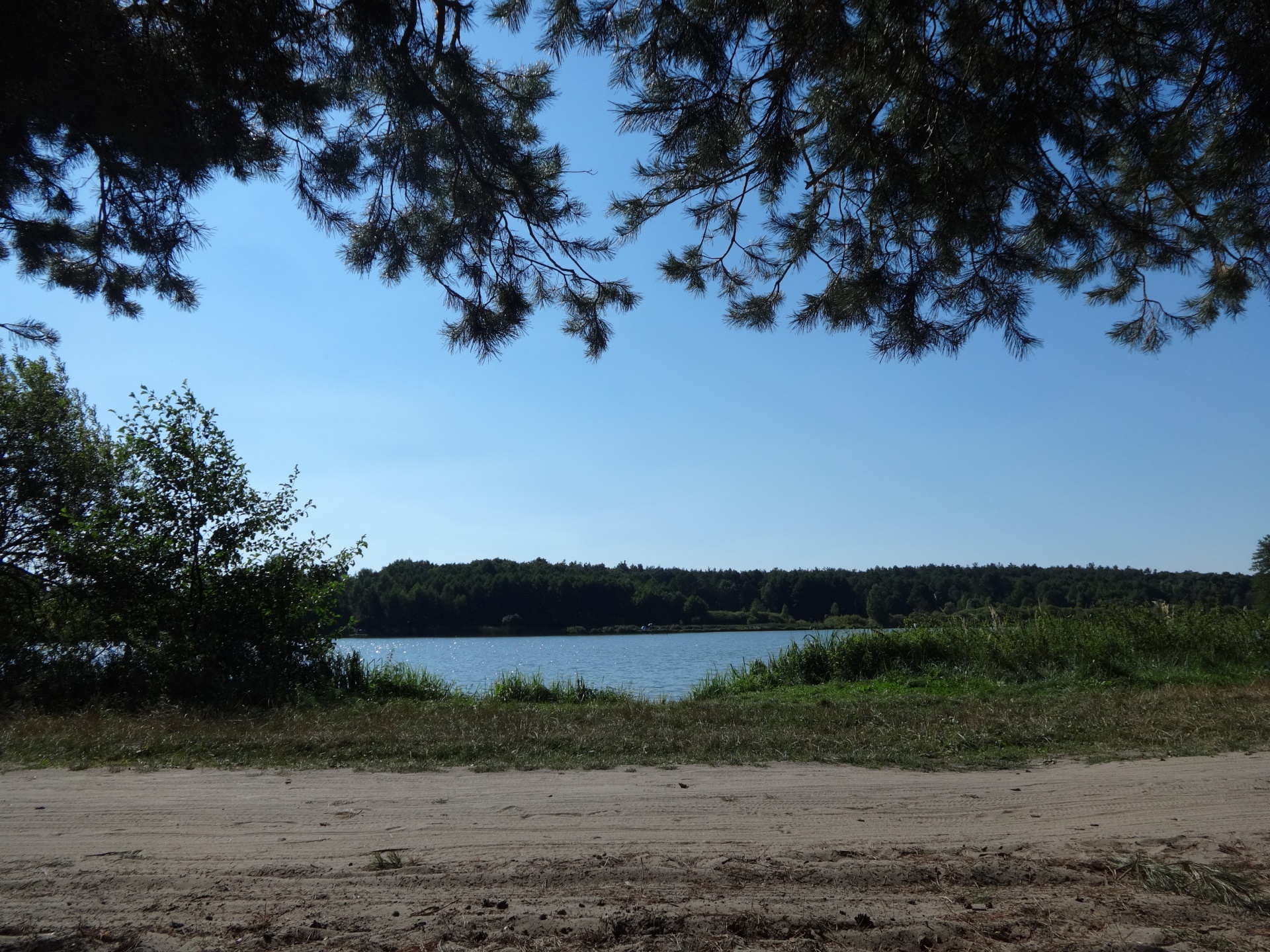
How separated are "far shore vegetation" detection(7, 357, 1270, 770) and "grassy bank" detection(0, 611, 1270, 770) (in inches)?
2.0

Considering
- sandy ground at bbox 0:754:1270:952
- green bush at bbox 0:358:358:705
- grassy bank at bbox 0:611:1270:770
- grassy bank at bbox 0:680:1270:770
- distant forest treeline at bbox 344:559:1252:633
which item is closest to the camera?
sandy ground at bbox 0:754:1270:952

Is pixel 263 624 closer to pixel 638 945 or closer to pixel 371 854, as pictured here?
pixel 371 854

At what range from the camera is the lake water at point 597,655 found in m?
17.1

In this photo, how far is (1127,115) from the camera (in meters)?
5.30

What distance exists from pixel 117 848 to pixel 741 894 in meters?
3.66

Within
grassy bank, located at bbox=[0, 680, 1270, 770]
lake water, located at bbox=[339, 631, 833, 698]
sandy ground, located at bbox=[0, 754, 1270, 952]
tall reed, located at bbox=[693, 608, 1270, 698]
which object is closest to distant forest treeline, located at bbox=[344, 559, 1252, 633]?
lake water, located at bbox=[339, 631, 833, 698]

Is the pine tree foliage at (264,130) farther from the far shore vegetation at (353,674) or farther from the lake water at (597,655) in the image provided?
the lake water at (597,655)

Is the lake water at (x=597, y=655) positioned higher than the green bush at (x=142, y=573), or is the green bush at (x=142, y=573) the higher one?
the green bush at (x=142, y=573)

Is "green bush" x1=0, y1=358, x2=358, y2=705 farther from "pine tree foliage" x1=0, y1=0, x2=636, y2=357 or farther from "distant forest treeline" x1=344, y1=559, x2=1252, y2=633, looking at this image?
"distant forest treeline" x1=344, y1=559, x2=1252, y2=633

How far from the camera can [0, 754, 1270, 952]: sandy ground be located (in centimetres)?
350

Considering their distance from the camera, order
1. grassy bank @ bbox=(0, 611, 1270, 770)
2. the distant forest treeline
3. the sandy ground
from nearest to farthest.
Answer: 1. the sandy ground
2. grassy bank @ bbox=(0, 611, 1270, 770)
3. the distant forest treeline

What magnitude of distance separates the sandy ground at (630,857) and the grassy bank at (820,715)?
81cm

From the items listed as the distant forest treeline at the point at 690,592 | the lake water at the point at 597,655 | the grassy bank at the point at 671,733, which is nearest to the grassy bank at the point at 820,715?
the grassy bank at the point at 671,733

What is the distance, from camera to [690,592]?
50.1 m
